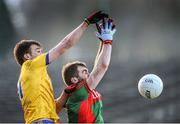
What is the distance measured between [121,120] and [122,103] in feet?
3.03

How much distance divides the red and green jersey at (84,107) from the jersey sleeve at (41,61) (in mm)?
485

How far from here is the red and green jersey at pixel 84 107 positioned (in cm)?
787

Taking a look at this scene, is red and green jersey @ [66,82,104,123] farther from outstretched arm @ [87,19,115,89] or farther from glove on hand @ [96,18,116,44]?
glove on hand @ [96,18,116,44]

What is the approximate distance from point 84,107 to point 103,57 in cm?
62

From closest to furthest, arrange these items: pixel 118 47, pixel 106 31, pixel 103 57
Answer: pixel 103 57, pixel 106 31, pixel 118 47

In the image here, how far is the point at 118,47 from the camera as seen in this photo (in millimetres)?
22625

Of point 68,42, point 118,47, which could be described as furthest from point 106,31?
point 118,47

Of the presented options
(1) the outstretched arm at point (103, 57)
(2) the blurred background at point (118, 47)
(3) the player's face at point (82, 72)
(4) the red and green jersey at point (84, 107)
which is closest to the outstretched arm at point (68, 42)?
(1) the outstretched arm at point (103, 57)

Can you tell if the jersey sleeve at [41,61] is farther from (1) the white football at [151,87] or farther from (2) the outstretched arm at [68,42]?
(1) the white football at [151,87]

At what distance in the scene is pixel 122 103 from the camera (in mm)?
18453

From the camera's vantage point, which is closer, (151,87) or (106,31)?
(106,31)

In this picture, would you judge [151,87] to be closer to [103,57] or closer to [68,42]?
[103,57]

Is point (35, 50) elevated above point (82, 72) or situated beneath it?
elevated above

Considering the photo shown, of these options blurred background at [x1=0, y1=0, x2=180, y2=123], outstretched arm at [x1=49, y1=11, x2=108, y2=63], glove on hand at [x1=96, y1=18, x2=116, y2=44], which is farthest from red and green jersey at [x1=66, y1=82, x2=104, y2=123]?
blurred background at [x1=0, y1=0, x2=180, y2=123]
